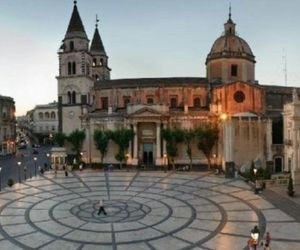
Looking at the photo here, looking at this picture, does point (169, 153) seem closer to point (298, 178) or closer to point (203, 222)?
point (298, 178)

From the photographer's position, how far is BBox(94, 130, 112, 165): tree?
5319 centimetres

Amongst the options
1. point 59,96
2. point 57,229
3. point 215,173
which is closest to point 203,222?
point 57,229

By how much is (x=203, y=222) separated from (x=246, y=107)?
28.8 metres

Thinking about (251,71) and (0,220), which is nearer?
(0,220)

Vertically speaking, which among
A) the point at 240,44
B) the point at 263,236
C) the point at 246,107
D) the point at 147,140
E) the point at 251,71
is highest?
the point at 240,44

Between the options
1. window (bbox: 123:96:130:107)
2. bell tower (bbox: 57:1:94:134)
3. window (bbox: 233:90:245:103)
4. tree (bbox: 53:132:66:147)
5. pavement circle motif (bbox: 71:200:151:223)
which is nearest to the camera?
pavement circle motif (bbox: 71:200:151:223)

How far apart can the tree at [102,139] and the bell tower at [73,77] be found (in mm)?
6039

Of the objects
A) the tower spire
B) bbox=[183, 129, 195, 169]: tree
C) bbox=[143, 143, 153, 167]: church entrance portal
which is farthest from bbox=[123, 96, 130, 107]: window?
the tower spire

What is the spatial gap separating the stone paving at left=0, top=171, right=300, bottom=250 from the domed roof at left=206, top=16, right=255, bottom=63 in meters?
25.3

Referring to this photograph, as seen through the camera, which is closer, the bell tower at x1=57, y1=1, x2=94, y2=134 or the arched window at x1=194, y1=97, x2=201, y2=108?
the arched window at x1=194, y1=97, x2=201, y2=108

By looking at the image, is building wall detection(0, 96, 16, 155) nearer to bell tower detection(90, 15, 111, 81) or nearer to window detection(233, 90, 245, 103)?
bell tower detection(90, 15, 111, 81)

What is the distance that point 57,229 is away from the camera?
78.6ft

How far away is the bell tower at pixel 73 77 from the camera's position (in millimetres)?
58906

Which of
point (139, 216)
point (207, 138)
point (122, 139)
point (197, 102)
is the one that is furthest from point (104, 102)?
point (139, 216)
